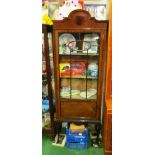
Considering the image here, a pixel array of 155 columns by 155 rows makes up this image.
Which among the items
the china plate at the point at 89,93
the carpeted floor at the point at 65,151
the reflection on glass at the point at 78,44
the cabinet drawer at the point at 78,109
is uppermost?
the reflection on glass at the point at 78,44

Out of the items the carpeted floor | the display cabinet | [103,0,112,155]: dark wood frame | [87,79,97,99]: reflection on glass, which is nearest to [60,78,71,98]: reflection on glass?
the display cabinet

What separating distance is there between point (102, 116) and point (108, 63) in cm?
72

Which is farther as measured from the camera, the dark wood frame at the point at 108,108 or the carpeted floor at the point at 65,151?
the carpeted floor at the point at 65,151

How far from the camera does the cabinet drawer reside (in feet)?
7.93

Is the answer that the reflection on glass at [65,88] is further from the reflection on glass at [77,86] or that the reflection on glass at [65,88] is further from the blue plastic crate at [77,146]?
the blue plastic crate at [77,146]

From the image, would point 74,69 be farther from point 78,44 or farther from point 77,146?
point 77,146

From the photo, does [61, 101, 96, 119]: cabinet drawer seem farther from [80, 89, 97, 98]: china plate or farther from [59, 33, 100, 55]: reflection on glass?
[59, 33, 100, 55]: reflection on glass

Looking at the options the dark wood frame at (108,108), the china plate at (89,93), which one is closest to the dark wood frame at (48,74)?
the china plate at (89,93)

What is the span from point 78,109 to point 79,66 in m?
0.52

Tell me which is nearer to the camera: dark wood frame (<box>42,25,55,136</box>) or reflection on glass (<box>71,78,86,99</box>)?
dark wood frame (<box>42,25,55,136</box>)

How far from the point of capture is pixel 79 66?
2.39 meters

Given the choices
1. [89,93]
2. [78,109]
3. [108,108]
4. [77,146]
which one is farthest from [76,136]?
[108,108]

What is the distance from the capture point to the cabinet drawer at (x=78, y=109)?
242cm
